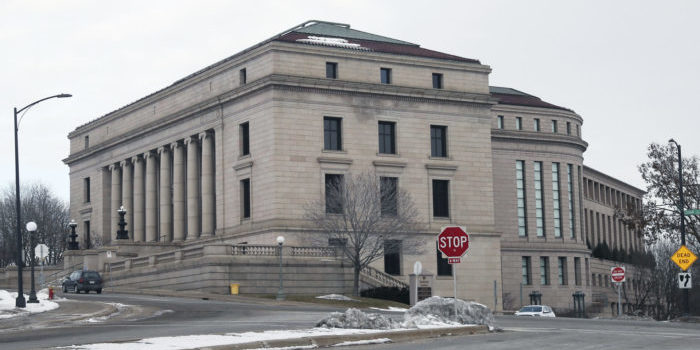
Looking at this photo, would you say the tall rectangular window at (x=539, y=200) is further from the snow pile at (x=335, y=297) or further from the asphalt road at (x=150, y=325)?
the asphalt road at (x=150, y=325)

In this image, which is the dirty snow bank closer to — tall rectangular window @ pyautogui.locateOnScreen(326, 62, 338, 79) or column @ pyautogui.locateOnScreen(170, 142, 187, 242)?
tall rectangular window @ pyautogui.locateOnScreen(326, 62, 338, 79)

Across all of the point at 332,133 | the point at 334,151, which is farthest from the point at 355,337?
the point at 332,133

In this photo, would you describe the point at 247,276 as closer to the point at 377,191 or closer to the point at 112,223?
the point at 377,191

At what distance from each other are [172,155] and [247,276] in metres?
32.9

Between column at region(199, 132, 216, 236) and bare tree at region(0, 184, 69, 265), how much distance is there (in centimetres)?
5269

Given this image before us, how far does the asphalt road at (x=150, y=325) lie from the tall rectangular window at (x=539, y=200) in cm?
6667

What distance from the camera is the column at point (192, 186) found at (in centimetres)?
9312

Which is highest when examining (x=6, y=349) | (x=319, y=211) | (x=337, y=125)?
(x=337, y=125)

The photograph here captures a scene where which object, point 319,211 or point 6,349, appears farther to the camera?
point 319,211

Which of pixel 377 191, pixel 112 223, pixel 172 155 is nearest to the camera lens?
pixel 377 191

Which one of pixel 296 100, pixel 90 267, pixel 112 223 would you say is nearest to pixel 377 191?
pixel 296 100

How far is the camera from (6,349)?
A: 26.5m

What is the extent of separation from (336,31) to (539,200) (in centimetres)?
2979

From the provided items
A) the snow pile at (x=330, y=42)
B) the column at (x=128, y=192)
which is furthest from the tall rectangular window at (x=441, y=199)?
the column at (x=128, y=192)
